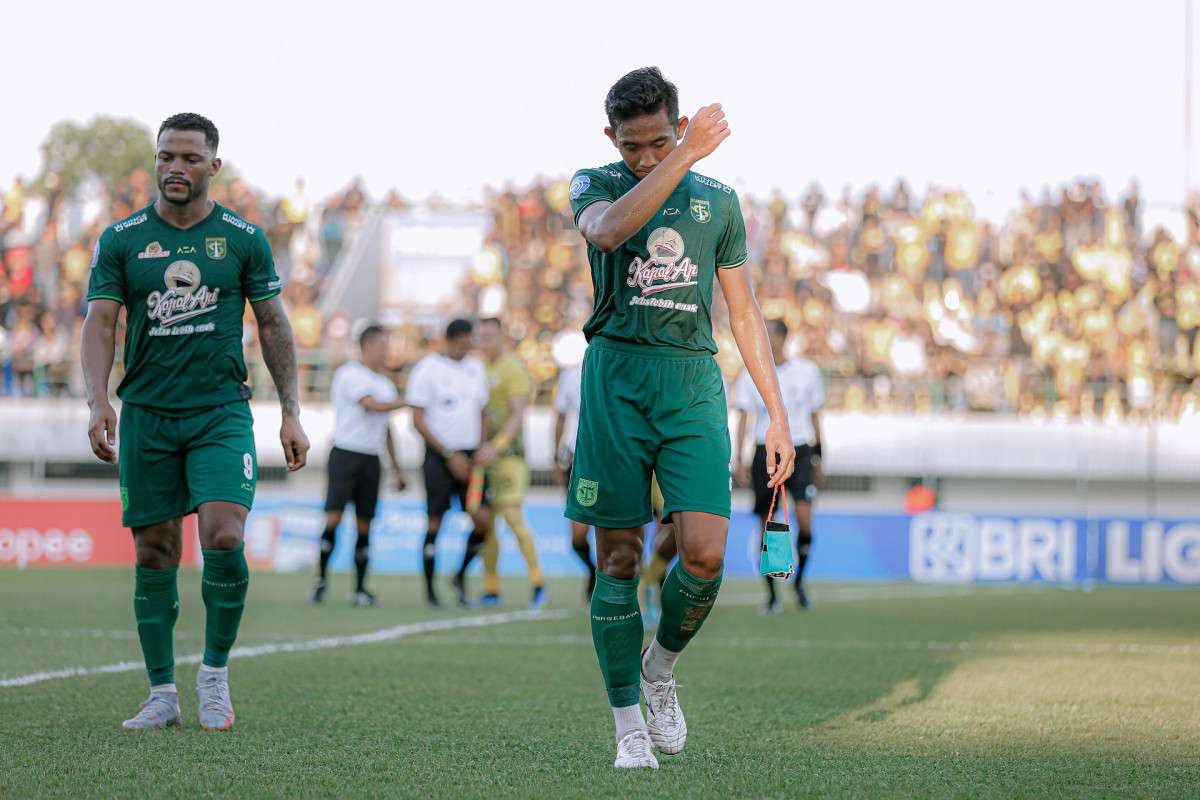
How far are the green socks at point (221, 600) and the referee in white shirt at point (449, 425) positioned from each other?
276 inches

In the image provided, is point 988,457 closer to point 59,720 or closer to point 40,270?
point 40,270

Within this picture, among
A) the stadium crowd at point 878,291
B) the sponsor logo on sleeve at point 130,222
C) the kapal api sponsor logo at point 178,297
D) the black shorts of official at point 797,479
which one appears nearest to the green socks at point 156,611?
the kapal api sponsor logo at point 178,297

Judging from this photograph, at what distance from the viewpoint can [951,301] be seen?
2628cm

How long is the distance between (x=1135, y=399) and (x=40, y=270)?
17.9 metres

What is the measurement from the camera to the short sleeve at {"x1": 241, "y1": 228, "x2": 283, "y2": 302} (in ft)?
18.9

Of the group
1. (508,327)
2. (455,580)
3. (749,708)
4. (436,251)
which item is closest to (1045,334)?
(508,327)

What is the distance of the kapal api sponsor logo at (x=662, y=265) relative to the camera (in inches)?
186

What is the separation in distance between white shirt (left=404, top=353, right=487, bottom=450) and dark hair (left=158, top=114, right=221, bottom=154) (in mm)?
7074

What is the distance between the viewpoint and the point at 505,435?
496 inches

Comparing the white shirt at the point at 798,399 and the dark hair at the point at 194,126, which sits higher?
the dark hair at the point at 194,126

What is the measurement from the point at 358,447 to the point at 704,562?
8451 millimetres

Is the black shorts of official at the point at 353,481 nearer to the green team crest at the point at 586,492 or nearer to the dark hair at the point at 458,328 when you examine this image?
the dark hair at the point at 458,328

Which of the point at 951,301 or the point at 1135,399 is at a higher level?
the point at 951,301

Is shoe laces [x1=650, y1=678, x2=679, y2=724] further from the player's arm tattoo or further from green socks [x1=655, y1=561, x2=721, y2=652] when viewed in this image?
the player's arm tattoo
